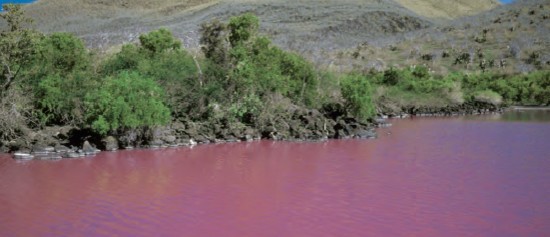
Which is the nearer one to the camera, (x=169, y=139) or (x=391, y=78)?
(x=169, y=139)

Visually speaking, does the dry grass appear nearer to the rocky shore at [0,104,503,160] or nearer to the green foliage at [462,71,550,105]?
the green foliage at [462,71,550,105]

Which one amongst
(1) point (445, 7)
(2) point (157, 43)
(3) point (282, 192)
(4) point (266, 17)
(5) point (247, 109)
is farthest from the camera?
(1) point (445, 7)

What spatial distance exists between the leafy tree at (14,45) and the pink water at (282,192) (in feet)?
18.5

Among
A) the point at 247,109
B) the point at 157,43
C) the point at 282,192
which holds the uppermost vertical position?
the point at 157,43

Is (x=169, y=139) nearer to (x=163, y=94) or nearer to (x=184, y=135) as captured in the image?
(x=184, y=135)

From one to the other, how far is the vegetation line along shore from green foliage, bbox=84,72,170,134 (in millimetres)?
48

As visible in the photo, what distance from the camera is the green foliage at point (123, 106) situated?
24812mm

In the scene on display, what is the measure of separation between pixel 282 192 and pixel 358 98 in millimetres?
19617

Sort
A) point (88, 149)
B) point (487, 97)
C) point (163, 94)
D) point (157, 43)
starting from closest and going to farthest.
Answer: point (88, 149) < point (163, 94) < point (157, 43) < point (487, 97)

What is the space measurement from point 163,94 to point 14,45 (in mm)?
7380

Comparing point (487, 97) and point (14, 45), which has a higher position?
point (14, 45)

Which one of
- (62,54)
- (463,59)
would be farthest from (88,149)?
(463,59)

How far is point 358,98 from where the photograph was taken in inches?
1428

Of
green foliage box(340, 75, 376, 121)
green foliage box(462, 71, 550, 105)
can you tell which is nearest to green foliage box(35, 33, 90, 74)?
green foliage box(340, 75, 376, 121)
